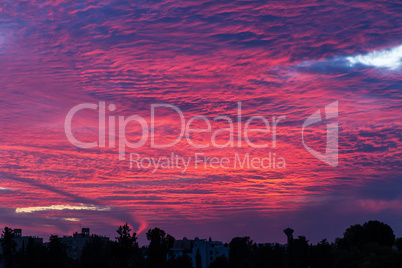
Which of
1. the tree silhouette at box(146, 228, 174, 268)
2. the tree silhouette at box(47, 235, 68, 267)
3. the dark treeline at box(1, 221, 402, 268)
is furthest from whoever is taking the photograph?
the tree silhouette at box(47, 235, 68, 267)

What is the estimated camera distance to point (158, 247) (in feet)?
397

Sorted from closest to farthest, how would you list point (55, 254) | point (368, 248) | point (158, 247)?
point (368, 248) → point (158, 247) → point (55, 254)

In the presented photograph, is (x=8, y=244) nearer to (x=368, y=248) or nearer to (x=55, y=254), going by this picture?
(x=55, y=254)

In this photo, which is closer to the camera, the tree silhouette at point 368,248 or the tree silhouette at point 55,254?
the tree silhouette at point 368,248

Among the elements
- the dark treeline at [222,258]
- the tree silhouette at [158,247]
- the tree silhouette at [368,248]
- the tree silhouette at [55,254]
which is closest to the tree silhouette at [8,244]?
the dark treeline at [222,258]

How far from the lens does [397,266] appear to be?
87.1 meters

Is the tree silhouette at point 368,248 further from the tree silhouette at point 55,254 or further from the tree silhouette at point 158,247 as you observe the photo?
the tree silhouette at point 55,254

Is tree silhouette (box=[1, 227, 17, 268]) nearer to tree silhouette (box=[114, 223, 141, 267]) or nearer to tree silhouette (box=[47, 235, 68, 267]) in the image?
tree silhouette (box=[47, 235, 68, 267])

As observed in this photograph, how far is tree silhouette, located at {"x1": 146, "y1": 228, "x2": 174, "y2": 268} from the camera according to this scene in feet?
391

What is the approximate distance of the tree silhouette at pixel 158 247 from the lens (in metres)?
119

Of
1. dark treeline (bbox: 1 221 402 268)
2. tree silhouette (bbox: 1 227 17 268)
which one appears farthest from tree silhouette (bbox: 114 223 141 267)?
tree silhouette (bbox: 1 227 17 268)

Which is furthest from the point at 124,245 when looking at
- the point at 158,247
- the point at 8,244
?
the point at 8,244

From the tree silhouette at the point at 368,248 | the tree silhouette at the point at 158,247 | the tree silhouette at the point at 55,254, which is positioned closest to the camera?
the tree silhouette at the point at 368,248

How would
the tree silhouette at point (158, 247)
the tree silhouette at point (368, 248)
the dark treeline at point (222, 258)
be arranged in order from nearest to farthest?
1. the tree silhouette at point (368, 248)
2. the dark treeline at point (222, 258)
3. the tree silhouette at point (158, 247)
